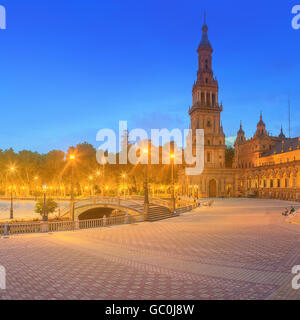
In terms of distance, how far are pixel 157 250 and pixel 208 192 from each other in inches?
2615

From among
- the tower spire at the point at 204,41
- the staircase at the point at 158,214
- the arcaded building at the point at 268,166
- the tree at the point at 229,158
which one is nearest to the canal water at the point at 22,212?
the staircase at the point at 158,214

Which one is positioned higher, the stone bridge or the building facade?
the building facade

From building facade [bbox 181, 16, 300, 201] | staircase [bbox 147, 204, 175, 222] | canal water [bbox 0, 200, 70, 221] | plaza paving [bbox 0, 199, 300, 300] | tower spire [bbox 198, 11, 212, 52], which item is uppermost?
tower spire [bbox 198, 11, 212, 52]

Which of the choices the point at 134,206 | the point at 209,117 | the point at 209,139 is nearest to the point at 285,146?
the point at 209,139

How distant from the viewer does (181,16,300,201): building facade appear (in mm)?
73812

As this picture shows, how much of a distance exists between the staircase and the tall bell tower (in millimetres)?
51004

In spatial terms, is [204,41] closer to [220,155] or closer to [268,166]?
[220,155]

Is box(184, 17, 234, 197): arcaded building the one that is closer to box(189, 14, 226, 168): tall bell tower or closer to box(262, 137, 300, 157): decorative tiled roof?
box(189, 14, 226, 168): tall bell tower

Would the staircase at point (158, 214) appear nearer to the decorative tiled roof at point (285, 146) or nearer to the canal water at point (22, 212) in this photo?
the canal water at point (22, 212)

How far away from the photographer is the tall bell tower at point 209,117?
80.2m

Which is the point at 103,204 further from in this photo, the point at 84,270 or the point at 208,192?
the point at 208,192

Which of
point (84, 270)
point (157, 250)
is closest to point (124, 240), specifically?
point (157, 250)

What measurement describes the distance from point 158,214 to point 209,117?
5862cm

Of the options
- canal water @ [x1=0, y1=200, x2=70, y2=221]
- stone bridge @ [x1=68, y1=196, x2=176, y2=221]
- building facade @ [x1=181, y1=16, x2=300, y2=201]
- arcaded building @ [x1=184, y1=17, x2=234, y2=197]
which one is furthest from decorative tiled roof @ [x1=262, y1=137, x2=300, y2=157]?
canal water @ [x1=0, y1=200, x2=70, y2=221]
